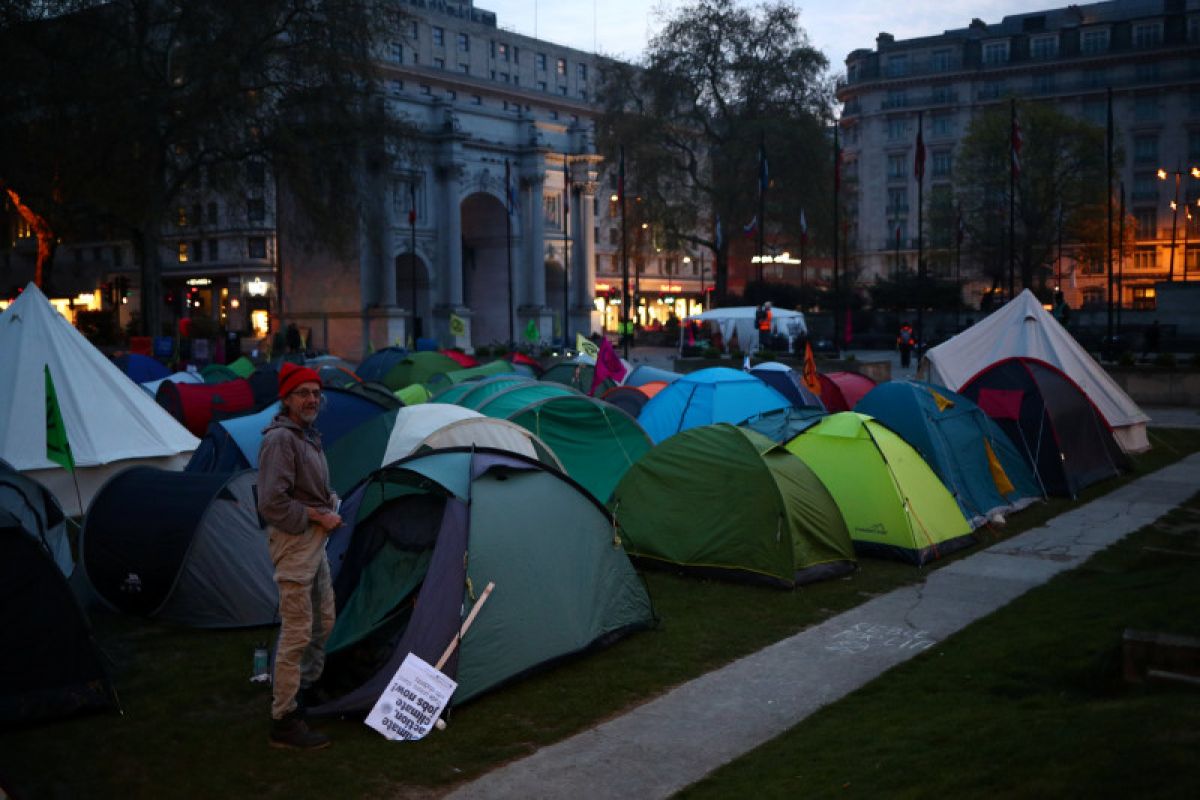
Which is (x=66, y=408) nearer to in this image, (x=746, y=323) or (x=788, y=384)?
(x=788, y=384)

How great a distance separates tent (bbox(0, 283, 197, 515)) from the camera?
48.2 ft

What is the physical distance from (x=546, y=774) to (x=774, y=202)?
5251 centimetres

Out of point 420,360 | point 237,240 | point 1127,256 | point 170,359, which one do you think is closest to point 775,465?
point 420,360

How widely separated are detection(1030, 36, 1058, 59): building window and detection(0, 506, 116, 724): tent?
283 feet

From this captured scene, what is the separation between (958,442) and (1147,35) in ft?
253

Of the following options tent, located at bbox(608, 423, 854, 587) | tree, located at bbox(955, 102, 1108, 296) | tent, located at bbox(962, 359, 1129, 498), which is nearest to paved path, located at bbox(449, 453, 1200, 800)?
tent, located at bbox(608, 423, 854, 587)

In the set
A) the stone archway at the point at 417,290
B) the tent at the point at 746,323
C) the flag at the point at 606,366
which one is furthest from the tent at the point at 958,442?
the stone archway at the point at 417,290

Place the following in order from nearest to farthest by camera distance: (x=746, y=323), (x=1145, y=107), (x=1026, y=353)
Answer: (x=1026, y=353) → (x=746, y=323) → (x=1145, y=107)

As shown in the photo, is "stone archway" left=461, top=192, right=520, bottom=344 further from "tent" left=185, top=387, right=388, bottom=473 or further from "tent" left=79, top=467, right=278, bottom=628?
"tent" left=79, top=467, right=278, bottom=628

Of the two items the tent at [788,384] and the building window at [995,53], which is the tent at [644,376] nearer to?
the tent at [788,384]

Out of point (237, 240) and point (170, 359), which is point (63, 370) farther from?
point (237, 240)

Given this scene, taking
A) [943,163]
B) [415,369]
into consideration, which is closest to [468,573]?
[415,369]

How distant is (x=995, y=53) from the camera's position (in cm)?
8300

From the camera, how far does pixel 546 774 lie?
6.66 meters
